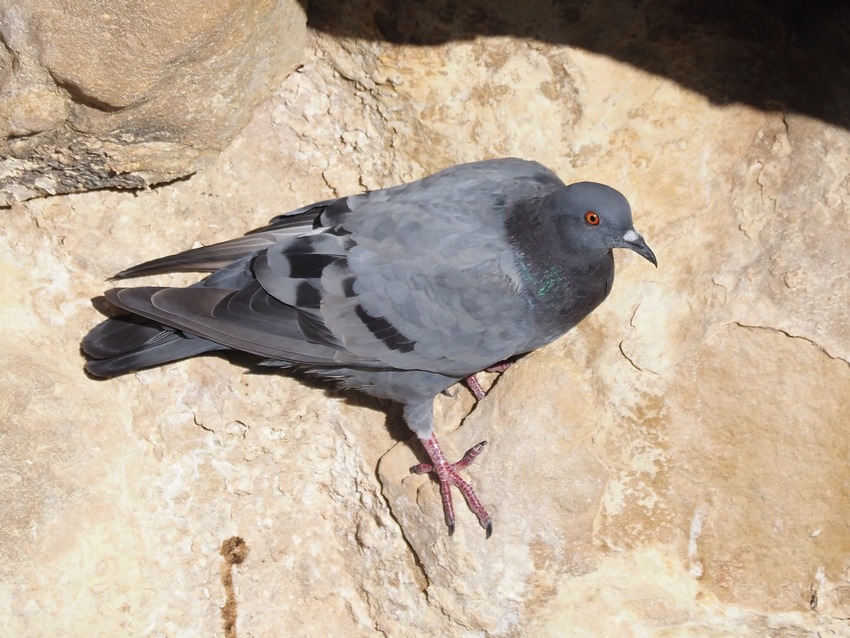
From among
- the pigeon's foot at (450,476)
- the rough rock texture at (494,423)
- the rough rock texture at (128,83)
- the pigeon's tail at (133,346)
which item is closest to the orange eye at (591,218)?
the rough rock texture at (494,423)

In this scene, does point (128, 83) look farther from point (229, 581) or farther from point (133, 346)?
point (229, 581)

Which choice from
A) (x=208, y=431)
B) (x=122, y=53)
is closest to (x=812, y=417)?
(x=208, y=431)

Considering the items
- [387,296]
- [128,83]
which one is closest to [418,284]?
[387,296]

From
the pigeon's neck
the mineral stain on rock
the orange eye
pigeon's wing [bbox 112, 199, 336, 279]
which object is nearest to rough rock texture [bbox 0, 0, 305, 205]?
pigeon's wing [bbox 112, 199, 336, 279]

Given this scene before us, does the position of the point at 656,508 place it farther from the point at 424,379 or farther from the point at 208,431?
the point at 208,431

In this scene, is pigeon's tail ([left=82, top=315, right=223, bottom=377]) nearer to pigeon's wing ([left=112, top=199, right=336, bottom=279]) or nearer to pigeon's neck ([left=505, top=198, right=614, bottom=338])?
pigeon's wing ([left=112, top=199, right=336, bottom=279])
